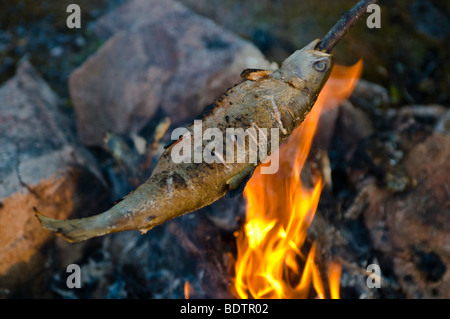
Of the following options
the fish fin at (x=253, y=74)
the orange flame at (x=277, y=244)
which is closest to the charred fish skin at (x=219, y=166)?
the fish fin at (x=253, y=74)

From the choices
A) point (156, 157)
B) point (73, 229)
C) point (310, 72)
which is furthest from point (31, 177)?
point (310, 72)

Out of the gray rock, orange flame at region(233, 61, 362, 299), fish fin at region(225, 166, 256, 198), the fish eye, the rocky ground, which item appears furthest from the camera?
the gray rock

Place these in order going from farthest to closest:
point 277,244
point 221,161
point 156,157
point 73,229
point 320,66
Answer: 1. point 156,157
2. point 277,244
3. point 320,66
4. point 221,161
5. point 73,229

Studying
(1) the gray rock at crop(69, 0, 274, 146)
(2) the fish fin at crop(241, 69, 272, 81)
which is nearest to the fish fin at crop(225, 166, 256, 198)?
(2) the fish fin at crop(241, 69, 272, 81)

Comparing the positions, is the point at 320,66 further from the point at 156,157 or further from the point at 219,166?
the point at 156,157

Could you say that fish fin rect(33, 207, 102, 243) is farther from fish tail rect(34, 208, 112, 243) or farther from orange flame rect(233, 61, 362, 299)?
orange flame rect(233, 61, 362, 299)

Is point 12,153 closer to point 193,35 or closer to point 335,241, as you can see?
point 193,35
